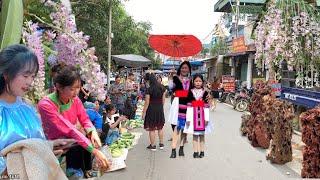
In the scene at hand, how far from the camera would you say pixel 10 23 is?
3154mm

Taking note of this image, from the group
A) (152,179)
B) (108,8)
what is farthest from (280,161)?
(108,8)

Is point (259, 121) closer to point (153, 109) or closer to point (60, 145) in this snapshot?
point (153, 109)

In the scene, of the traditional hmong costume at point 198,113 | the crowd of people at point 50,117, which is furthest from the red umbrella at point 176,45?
the crowd of people at point 50,117

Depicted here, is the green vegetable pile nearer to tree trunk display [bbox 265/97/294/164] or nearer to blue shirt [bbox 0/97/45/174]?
tree trunk display [bbox 265/97/294/164]

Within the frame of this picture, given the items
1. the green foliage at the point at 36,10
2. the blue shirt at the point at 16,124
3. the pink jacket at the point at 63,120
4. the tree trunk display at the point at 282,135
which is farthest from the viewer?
the tree trunk display at the point at 282,135

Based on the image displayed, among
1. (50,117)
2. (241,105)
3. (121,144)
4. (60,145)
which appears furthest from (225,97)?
(60,145)

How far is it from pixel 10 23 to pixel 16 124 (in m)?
1.00

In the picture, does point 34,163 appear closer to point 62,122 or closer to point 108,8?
point 62,122

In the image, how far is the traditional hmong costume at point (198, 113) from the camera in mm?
8078

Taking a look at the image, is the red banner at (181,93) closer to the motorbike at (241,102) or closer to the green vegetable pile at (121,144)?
the green vegetable pile at (121,144)

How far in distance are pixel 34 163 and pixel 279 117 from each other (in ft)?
24.0

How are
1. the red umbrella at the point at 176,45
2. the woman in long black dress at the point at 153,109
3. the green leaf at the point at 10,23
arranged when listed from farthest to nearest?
the woman in long black dress at the point at 153,109 → the red umbrella at the point at 176,45 → the green leaf at the point at 10,23

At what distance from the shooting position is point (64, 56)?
12.2ft

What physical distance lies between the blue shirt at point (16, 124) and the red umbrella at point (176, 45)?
7.12 meters
